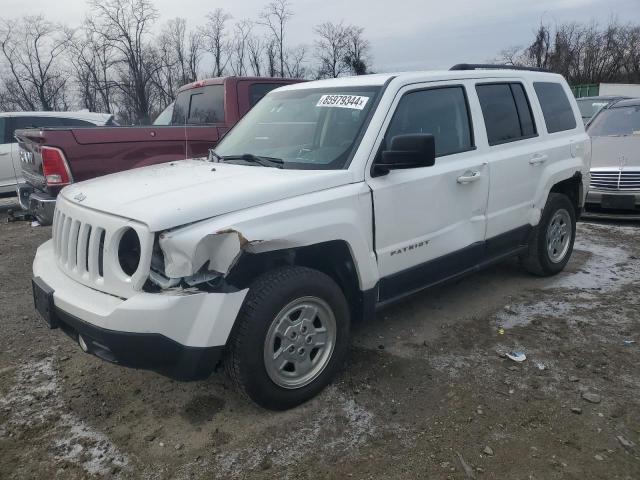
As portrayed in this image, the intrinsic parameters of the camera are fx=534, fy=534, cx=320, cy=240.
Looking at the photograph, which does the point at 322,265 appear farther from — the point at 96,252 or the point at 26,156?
the point at 26,156

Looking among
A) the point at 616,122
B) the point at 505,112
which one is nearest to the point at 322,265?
the point at 505,112

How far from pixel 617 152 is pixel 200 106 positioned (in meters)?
5.85

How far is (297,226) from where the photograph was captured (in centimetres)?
296

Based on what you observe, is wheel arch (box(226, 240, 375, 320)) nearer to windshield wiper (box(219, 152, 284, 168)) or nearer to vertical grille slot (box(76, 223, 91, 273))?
windshield wiper (box(219, 152, 284, 168))

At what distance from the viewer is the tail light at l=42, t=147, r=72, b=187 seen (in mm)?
5238

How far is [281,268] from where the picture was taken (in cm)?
304

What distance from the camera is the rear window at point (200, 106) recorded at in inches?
261

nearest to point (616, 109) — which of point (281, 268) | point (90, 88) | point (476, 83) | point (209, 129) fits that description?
point (476, 83)

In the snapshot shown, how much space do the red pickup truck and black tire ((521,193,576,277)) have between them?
3621mm

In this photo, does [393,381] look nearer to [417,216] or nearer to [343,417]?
[343,417]

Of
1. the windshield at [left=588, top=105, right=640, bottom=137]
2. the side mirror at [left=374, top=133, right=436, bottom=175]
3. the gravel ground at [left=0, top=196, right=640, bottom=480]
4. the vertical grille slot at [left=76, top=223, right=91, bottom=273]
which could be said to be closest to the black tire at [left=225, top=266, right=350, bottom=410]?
the gravel ground at [left=0, top=196, right=640, bottom=480]

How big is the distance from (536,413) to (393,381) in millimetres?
861

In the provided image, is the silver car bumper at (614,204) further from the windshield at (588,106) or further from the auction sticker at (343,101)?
the windshield at (588,106)

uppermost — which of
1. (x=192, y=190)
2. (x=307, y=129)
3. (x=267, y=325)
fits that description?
(x=307, y=129)
